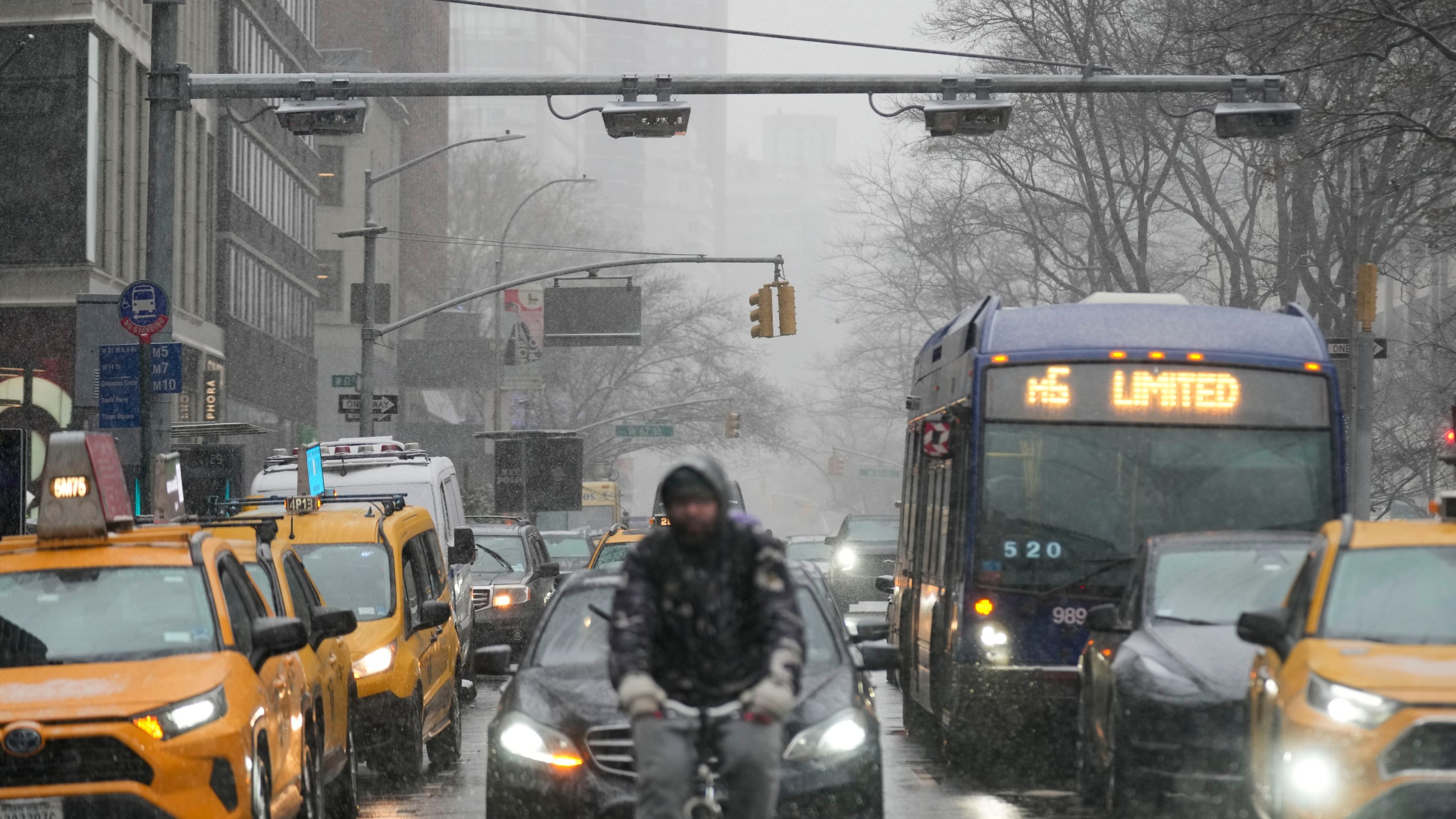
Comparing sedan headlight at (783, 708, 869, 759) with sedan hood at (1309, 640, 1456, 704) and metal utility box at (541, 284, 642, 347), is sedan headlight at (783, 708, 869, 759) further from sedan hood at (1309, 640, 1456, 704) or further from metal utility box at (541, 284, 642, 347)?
metal utility box at (541, 284, 642, 347)

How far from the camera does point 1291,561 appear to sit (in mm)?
11703

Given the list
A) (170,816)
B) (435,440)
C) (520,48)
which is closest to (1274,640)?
(170,816)

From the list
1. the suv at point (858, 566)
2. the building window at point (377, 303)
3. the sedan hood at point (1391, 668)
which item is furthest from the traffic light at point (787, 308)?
the sedan hood at point (1391, 668)

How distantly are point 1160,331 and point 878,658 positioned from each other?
5201 millimetres

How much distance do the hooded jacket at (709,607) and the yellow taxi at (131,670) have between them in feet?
8.29

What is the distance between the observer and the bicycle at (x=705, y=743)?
6426 mm

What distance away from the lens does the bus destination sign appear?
13648mm

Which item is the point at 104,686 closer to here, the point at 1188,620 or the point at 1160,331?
the point at 1188,620

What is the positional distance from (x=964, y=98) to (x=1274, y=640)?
11.0 meters

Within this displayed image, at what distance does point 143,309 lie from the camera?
17.5m

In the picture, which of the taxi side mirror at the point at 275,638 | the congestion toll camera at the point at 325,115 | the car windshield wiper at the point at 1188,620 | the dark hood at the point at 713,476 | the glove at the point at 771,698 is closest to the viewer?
the glove at the point at 771,698

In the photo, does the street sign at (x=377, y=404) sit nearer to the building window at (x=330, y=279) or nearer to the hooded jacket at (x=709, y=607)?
the hooded jacket at (x=709, y=607)

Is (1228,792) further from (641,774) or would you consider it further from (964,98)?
(964,98)

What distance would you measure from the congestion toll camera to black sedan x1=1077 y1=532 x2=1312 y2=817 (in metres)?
9.14
